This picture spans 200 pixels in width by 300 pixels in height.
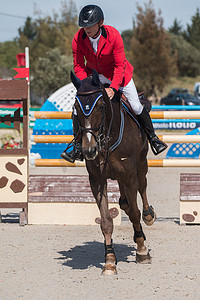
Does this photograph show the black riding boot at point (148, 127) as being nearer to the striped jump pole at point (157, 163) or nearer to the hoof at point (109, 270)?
the striped jump pole at point (157, 163)

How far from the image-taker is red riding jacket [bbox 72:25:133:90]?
17.8 feet

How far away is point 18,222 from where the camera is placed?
8219 mm

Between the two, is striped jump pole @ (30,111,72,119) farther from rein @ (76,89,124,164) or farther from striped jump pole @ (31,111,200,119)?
rein @ (76,89,124,164)

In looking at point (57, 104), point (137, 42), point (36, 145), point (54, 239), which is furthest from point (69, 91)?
point (137, 42)

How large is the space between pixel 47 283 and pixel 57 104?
9288 mm

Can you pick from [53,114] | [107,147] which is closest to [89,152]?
[107,147]

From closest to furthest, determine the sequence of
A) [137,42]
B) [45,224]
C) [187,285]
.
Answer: [187,285], [45,224], [137,42]

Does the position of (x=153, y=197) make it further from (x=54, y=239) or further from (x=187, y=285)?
(x=187, y=285)

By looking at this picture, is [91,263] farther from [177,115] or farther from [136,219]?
[177,115]

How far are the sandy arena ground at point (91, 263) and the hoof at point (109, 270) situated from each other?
0.09 m

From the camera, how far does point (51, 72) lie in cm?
4850

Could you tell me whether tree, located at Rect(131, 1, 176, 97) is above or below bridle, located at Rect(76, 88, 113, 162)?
above

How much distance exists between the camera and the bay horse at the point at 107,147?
15.5ft

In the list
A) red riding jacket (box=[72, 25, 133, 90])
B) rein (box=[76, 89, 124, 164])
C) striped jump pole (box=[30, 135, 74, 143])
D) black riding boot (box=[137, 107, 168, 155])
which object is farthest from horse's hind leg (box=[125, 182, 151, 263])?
striped jump pole (box=[30, 135, 74, 143])
